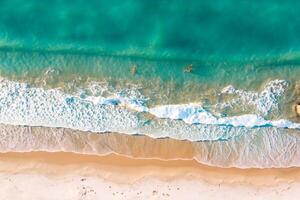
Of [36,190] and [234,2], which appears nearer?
[36,190]

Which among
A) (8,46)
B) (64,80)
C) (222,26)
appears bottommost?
(64,80)

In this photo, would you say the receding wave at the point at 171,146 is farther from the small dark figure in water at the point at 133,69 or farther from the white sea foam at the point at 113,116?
the small dark figure in water at the point at 133,69

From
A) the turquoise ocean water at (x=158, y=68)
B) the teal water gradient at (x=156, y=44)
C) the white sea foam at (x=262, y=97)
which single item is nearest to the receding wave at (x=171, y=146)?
the turquoise ocean water at (x=158, y=68)

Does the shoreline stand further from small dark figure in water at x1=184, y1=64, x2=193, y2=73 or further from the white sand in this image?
small dark figure in water at x1=184, y1=64, x2=193, y2=73

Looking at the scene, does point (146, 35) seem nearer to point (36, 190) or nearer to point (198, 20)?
point (198, 20)

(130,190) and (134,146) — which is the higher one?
(134,146)

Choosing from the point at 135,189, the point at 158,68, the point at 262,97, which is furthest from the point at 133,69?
the point at 262,97

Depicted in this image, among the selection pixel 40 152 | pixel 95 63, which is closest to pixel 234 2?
pixel 95 63
